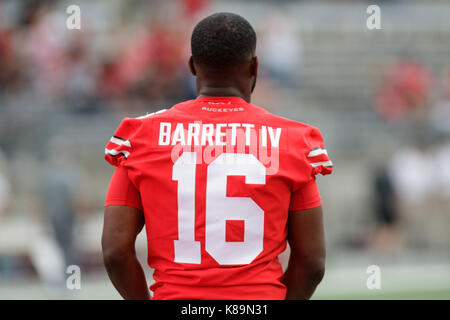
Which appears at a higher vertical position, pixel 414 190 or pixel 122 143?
pixel 122 143

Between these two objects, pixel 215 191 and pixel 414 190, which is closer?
pixel 215 191

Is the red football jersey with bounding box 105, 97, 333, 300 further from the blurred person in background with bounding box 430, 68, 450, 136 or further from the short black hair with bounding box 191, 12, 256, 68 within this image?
the blurred person in background with bounding box 430, 68, 450, 136

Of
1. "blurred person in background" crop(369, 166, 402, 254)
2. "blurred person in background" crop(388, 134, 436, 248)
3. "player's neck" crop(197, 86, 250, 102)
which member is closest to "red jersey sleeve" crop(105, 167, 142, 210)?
"player's neck" crop(197, 86, 250, 102)

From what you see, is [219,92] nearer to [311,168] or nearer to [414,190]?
[311,168]

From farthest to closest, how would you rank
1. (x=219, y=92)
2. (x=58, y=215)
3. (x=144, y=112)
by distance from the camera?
(x=144, y=112) < (x=58, y=215) < (x=219, y=92)

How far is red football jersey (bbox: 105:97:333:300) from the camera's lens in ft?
7.84

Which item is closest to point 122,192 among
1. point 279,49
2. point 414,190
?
point 414,190

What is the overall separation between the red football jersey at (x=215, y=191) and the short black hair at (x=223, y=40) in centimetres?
20

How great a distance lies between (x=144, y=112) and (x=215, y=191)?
27.3 feet

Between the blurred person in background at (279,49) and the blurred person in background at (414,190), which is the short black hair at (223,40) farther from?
the blurred person in background at (279,49)

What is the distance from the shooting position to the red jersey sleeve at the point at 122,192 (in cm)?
Answer: 247

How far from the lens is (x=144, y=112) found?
10.6 m

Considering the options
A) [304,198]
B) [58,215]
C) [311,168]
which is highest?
[311,168]

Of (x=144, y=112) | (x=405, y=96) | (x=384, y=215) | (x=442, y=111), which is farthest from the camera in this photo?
(x=405, y=96)
